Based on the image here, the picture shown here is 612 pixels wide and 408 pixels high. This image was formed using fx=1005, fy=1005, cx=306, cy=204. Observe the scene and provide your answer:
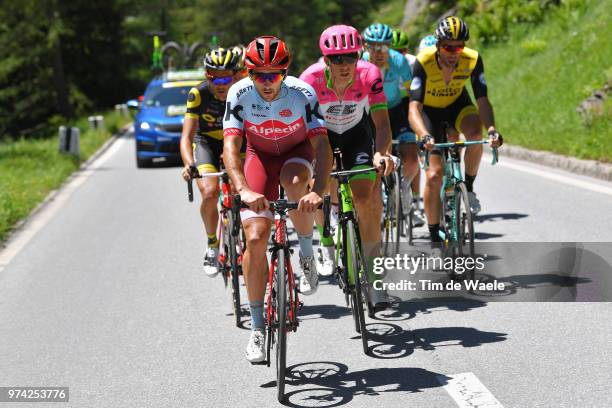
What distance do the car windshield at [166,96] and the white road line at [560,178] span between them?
7.67 metres

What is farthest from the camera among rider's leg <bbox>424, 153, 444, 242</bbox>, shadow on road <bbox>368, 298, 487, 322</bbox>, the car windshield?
the car windshield

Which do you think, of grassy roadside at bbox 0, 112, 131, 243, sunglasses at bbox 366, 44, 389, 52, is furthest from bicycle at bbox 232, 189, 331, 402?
grassy roadside at bbox 0, 112, 131, 243

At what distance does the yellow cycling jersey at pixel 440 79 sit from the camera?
27.8 ft

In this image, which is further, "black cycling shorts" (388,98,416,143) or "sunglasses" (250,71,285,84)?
"black cycling shorts" (388,98,416,143)

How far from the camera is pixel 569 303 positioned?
728cm

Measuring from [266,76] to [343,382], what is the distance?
6.04ft

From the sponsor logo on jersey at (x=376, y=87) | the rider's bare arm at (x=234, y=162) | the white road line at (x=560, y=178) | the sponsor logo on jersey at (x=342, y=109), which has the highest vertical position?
the sponsor logo on jersey at (x=376, y=87)

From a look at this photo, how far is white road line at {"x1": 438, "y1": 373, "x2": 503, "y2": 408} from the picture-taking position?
5171mm

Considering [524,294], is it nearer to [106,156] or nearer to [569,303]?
[569,303]

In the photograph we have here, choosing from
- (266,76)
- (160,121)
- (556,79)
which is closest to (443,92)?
(266,76)

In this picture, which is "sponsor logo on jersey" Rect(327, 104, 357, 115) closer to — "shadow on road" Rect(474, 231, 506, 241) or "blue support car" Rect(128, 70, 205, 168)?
"shadow on road" Rect(474, 231, 506, 241)

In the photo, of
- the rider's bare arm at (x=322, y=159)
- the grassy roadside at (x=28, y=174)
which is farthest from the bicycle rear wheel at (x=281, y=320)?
the grassy roadside at (x=28, y=174)

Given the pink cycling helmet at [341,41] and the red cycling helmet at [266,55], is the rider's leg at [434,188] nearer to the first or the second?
the pink cycling helmet at [341,41]

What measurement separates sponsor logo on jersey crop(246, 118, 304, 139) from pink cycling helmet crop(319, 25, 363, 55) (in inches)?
27.6
